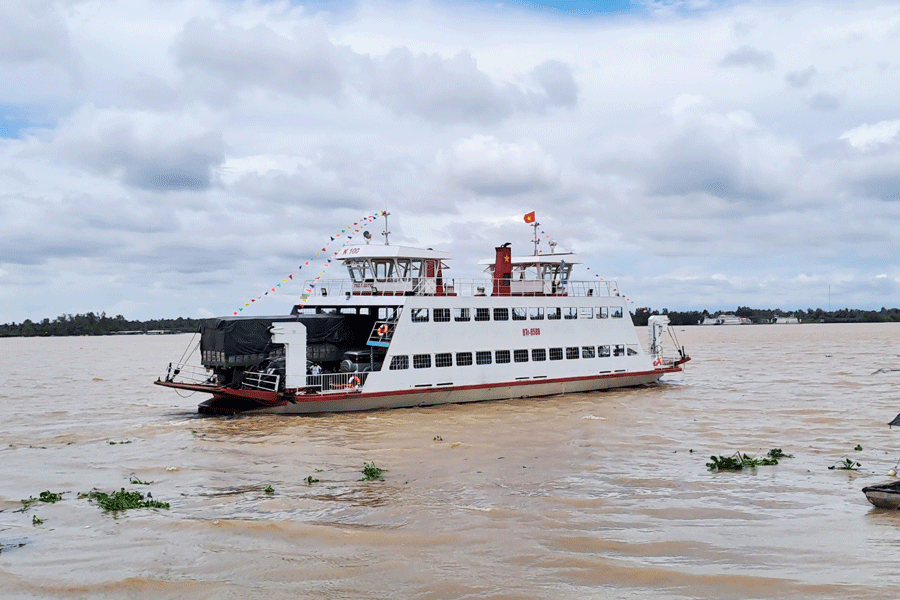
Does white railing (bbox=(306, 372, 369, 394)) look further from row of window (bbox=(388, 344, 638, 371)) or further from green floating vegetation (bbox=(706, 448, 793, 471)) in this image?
green floating vegetation (bbox=(706, 448, 793, 471))

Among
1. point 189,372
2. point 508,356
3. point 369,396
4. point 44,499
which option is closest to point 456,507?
point 44,499

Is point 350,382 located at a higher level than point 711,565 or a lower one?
higher

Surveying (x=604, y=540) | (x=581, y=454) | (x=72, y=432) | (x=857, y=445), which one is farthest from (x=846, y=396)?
(x=72, y=432)

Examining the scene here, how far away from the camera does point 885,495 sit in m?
12.1

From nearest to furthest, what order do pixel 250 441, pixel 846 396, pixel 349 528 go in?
1. pixel 349 528
2. pixel 250 441
3. pixel 846 396

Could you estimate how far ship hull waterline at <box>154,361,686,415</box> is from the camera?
2242 centimetres

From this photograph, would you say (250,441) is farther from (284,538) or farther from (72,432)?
(284,538)

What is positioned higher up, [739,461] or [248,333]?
[248,333]

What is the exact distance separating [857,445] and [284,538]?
14708mm

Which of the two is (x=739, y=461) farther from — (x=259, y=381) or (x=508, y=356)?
(x=259, y=381)

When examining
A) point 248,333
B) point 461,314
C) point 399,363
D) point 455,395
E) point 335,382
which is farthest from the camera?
point 461,314

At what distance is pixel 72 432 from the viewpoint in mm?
22109

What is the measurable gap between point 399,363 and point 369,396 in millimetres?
1666

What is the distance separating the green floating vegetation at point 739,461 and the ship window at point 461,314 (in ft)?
37.8
